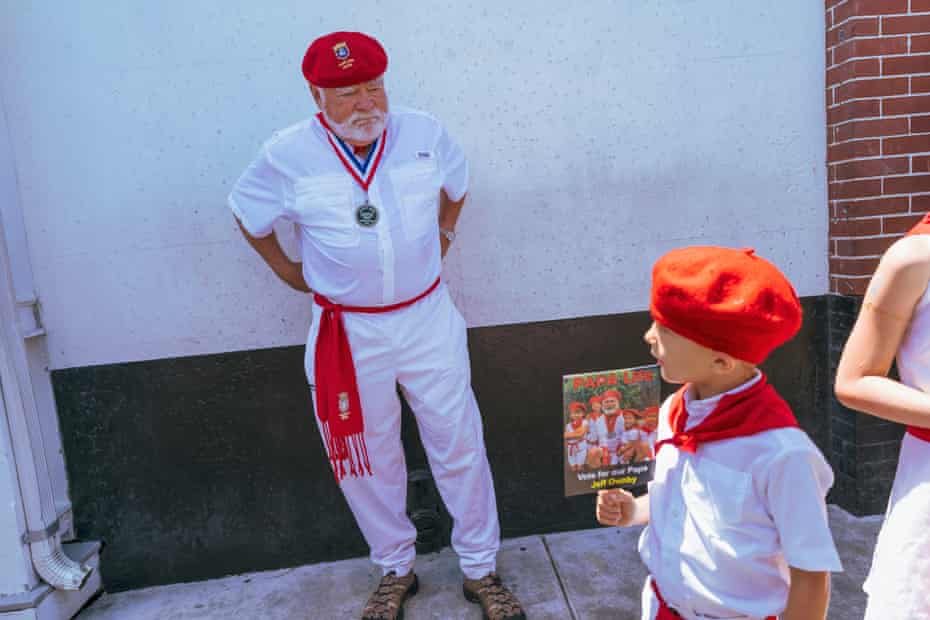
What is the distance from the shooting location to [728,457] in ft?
4.45

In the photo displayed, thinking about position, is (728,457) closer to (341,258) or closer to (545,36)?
(341,258)

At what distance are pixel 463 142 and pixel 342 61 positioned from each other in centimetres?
78

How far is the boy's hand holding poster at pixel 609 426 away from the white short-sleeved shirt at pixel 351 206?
97cm

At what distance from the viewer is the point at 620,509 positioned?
1589 millimetres

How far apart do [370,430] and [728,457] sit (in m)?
1.61

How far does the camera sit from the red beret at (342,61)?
236 cm

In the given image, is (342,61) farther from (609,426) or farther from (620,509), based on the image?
(609,426)

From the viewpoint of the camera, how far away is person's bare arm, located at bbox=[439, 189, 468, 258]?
280cm

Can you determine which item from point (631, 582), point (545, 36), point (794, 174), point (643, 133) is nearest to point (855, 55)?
point (794, 174)

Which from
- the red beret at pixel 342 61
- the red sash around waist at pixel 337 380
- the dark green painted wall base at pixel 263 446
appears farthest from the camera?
the dark green painted wall base at pixel 263 446

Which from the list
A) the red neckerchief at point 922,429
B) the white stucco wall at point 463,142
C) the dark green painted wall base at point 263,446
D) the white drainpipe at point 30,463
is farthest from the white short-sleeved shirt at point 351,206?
the red neckerchief at point 922,429

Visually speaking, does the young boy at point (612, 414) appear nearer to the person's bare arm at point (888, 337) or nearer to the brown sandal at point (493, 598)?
the brown sandal at point (493, 598)

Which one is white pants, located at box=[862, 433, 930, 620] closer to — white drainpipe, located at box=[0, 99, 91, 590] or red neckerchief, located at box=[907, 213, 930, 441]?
red neckerchief, located at box=[907, 213, 930, 441]

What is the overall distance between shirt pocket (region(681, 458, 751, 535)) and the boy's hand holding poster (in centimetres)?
165
